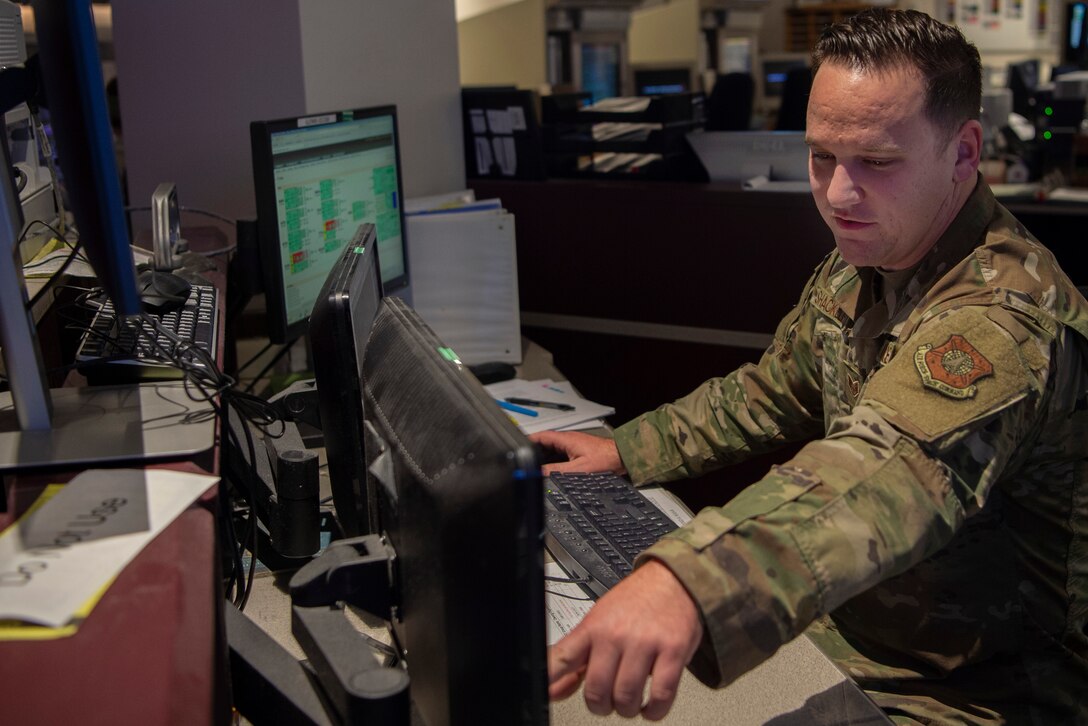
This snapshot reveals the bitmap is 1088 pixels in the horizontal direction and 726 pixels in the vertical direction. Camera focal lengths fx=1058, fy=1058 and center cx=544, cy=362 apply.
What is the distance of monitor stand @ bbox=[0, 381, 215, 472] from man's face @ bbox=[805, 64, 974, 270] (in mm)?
730

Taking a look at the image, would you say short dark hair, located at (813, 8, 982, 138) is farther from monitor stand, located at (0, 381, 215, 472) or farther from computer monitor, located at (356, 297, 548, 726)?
monitor stand, located at (0, 381, 215, 472)

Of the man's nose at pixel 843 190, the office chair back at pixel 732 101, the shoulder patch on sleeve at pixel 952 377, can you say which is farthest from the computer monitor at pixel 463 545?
the office chair back at pixel 732 101

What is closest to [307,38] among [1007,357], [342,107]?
[342,107]

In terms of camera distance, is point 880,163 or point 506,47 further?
point 506,47

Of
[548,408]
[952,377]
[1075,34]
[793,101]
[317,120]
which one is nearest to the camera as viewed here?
[952,377]

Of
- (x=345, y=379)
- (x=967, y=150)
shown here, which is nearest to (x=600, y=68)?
(x=967, y=150)

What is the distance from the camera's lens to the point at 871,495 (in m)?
0.92

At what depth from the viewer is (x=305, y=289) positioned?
1.82m

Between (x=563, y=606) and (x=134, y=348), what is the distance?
21.7 inches

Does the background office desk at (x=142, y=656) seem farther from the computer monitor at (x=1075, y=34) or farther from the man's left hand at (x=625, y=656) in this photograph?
the computer monitor at (x=1075, y=34)

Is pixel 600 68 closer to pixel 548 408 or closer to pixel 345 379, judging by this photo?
pixel 548 408

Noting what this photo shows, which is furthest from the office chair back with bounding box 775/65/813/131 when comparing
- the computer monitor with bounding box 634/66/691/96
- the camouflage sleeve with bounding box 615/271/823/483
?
the camouflage sleeve with bounding box 615/271/823/483

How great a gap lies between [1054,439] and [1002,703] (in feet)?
1.02

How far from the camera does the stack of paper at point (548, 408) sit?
72.0 inches
